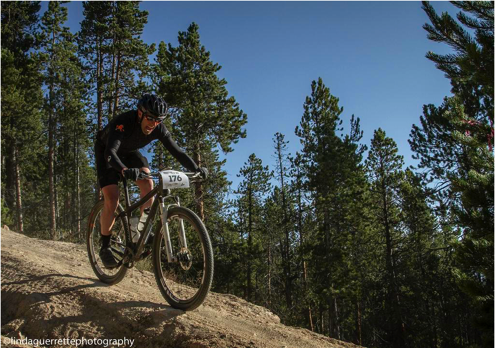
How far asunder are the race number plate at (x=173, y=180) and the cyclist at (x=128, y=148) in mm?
272

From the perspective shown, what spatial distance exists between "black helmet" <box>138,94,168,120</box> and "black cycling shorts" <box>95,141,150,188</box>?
89 centimetres

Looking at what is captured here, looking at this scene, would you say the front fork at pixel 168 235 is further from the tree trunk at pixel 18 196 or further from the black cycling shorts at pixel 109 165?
the tree trunk at pixel 18 196

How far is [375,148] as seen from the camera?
93.5ft

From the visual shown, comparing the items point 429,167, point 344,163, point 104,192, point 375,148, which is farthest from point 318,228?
point 104,192

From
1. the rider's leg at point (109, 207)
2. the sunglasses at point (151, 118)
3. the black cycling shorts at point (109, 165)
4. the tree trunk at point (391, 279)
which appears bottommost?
the tree trunk at point (391, 279)

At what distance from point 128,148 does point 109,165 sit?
300mm

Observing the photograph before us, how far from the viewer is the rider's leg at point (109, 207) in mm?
4406

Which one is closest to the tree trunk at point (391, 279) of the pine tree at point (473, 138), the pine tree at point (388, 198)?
the pine tree at point (388, 198)

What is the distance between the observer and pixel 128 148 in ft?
14.5

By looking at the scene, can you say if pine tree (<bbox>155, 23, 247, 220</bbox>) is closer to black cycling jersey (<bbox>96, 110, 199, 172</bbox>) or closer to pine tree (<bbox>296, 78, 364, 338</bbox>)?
pine tree (<bbox>296, 78, 364, 338</bbox>)

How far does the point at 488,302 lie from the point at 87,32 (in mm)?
25091

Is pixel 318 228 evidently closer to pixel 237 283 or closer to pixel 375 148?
pixel 375 148

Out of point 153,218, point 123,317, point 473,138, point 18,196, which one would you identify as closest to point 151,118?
point 153,218

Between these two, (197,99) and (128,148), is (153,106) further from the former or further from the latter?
(197,99)
